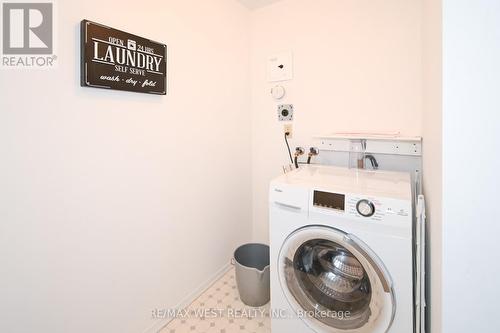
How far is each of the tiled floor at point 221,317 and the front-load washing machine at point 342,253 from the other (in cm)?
26

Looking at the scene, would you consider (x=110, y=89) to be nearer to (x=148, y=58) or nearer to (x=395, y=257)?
(x=148, y=58)

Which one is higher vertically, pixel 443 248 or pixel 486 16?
pixel 486 16

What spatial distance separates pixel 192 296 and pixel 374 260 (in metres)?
1.28

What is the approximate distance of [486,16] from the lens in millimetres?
564

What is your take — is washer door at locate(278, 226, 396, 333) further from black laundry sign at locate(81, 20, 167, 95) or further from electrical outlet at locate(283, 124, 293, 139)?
black laundry sign at locate(81, 20, 167, 95)

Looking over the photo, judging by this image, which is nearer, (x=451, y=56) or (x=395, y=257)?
(x=451, y=56)

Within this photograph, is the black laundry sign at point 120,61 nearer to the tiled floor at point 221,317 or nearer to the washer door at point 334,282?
the washer door at point 334,282

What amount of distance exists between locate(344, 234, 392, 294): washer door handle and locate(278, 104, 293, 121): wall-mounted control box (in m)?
1.20

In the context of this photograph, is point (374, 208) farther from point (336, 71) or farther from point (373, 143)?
point (336, 71)

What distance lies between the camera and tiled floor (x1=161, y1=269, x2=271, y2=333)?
1528 millimetres

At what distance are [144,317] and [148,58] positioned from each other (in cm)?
146

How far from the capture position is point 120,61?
3.94 ft

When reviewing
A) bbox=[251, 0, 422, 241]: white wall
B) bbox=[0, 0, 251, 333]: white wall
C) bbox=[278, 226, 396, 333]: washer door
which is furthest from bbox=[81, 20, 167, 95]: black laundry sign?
bbox=[278, 226, 396, 333]: washer door

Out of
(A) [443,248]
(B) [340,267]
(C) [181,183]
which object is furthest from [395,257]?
(C) [181,183]
